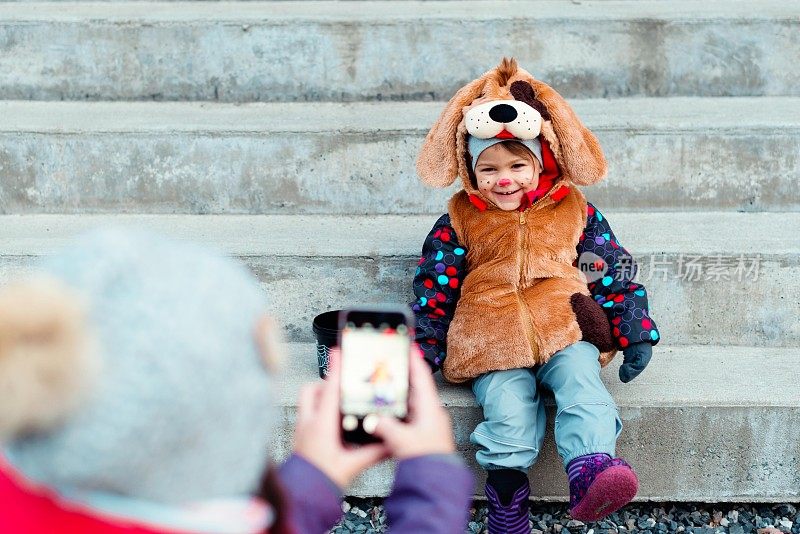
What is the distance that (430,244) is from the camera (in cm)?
221

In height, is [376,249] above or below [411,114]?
below

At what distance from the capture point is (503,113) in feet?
6.68

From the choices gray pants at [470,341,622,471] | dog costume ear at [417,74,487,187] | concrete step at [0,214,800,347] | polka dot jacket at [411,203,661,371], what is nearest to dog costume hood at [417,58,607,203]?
dog costume ear at [417,74,487,187]

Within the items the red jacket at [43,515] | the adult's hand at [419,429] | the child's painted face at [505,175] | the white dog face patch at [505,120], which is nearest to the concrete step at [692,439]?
the child's painted face at [505,175]

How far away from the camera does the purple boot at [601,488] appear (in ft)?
5.92

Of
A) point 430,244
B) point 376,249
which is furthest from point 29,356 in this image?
point 376,249

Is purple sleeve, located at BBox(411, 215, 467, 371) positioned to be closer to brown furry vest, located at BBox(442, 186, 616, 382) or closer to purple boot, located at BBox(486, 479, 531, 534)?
brown furry vest, located at BBox(442, 186, 616, 382)

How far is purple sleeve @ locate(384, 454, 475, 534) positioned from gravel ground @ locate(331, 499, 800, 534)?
4.11 feet

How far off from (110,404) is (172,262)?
115 mm

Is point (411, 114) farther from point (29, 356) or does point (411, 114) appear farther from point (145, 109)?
point (29, 356)

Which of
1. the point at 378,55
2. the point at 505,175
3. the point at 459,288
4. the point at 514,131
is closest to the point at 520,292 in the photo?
the point at 459,288

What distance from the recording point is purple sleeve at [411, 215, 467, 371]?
7.00 feet

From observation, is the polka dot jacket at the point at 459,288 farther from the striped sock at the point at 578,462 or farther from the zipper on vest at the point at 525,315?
the striped sock at the point at 578,462

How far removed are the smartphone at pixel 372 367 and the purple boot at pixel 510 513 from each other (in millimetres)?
956
